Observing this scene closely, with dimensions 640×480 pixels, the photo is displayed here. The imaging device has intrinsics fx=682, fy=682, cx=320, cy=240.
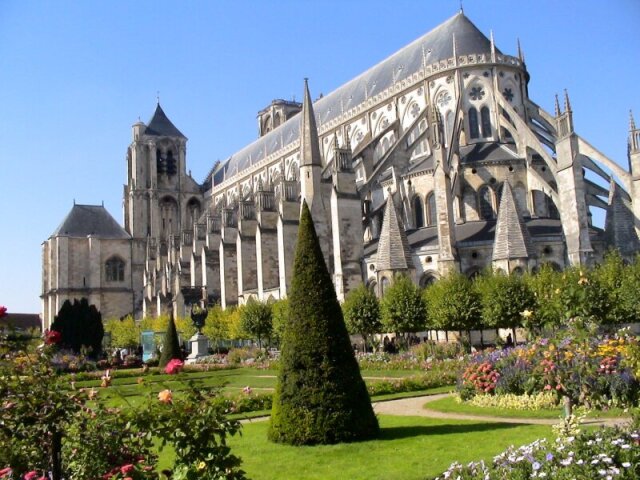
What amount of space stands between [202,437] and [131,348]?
5323 centimetres

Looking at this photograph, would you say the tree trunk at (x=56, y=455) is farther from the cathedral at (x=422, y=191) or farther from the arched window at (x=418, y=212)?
the arched window at (x=418, y=212)

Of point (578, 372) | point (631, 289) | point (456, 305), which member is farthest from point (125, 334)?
point (578, 372)

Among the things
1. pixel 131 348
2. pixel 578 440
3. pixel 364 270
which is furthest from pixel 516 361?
pixel 131 348

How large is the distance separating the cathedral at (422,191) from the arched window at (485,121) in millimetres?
156

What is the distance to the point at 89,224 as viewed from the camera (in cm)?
7169

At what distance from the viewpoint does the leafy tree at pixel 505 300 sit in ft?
90.2

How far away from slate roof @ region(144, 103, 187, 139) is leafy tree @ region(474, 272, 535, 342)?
57525 mm

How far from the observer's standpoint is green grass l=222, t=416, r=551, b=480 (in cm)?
848

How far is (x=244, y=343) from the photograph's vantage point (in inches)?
1850

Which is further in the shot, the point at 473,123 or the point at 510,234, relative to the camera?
the point at 473,123

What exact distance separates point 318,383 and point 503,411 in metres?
5.28

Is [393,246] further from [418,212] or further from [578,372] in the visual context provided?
[578,372]

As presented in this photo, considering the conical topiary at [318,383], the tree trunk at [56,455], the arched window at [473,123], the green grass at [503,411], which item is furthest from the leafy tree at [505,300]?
the tree trunk at [56,455]

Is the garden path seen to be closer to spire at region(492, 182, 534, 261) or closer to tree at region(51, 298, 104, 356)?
spire at region(492, 182, 534, 261)
